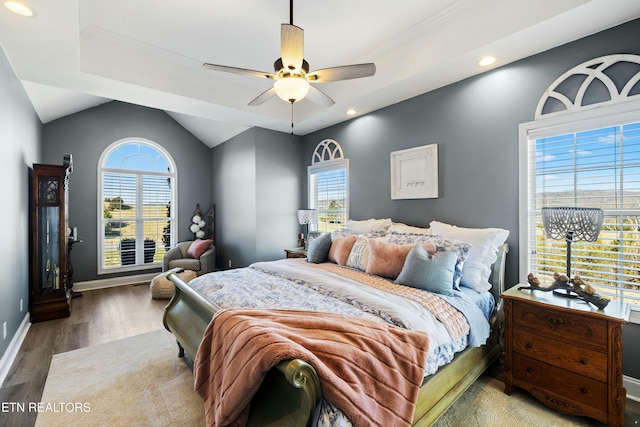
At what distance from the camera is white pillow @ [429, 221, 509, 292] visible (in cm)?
246

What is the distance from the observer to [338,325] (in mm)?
1470

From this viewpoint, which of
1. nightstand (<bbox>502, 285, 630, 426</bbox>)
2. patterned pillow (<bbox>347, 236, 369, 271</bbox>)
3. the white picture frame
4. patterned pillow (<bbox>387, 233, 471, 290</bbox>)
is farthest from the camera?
the white picture frame

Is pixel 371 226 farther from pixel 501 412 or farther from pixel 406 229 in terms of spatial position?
pixel 501 412

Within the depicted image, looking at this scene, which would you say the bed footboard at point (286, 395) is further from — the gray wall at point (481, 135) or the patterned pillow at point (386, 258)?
the gray wall at point (481, 135)

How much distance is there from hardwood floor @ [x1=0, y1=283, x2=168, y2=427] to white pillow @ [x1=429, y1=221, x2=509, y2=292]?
3343 mm

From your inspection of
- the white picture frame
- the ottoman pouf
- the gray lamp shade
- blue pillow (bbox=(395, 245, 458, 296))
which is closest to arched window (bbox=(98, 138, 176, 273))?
the ottoman pouf

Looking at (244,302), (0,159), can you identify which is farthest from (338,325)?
(0,159)

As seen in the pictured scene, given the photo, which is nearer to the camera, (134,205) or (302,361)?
(302,361)

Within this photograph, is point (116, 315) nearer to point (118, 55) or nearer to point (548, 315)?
point (118, 55)

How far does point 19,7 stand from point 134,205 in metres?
4.32

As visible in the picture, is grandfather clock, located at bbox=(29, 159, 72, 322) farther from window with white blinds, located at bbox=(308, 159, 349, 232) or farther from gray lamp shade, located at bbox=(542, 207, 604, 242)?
gray lamp shade, located at bbox=(542, 207, 604, 242)

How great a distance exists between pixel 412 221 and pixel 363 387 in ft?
8.43

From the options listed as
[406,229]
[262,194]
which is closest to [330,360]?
[406,229]

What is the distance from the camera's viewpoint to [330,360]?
4.06ft
